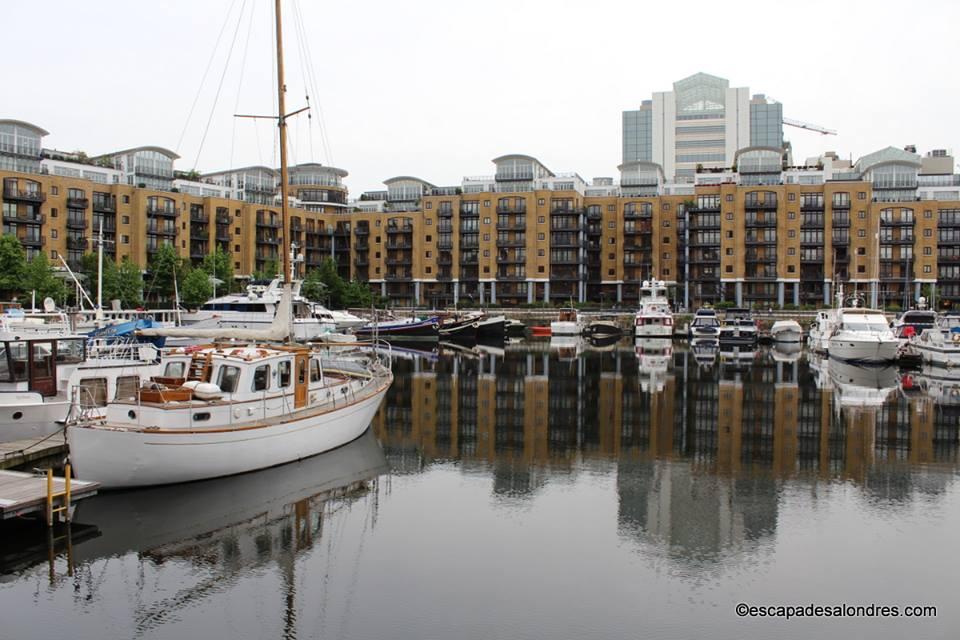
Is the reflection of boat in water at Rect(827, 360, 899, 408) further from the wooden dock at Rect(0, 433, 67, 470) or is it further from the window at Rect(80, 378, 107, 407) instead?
the wooden dock at Rect(0, 433, 67, 470)

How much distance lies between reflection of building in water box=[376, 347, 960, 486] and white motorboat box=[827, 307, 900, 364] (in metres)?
4.32

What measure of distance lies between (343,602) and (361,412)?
10.6m

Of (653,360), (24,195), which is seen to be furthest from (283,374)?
(24,195)

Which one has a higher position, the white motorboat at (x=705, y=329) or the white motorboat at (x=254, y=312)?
the white motorboat at (x=254, y=312)

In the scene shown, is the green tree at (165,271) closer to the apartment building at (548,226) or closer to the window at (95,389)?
the apartment building at (548,226)

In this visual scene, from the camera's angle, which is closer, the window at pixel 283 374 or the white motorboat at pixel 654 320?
the window at pixel 283 374

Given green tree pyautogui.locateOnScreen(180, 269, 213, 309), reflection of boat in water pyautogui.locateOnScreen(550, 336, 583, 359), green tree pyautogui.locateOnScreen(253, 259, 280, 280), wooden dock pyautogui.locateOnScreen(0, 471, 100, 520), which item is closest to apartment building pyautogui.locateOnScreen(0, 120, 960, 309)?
green tree pyautogui.locateOnScreen(253, 259, 280, 280)

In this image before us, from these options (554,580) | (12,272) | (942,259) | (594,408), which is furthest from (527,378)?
(942,259)

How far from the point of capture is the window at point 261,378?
1885cm

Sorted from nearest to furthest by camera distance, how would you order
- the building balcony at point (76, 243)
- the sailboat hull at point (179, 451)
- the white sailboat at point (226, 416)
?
the sailboat hull at point (179, 451) → the white sailboat at point (226, 416) → the building balcony at point (76, 243)

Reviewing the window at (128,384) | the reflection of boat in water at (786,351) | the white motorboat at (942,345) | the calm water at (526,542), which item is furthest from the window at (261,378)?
the reflection of boat in water at (786,351)

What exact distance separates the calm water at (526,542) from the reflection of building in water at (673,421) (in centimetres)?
17

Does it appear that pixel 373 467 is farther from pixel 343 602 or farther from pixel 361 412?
pixel 343 602

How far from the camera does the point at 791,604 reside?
11703 millimetres
